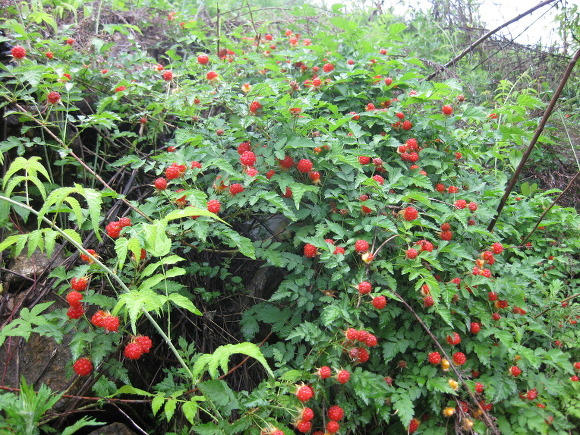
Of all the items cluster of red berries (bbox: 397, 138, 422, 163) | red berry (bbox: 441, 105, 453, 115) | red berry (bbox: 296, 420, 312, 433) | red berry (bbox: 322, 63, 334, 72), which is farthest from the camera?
red berry (bbox: 322, 63, 334, 72)

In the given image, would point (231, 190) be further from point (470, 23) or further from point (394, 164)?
point (470, 23)

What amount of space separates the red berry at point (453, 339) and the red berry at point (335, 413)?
70 cm

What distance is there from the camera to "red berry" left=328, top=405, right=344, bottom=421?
5.86 feet

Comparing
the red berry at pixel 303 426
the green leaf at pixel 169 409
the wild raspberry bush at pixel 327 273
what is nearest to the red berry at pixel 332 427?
the wild raspberry bush at pixel 327 273

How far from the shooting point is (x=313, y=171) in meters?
2.33

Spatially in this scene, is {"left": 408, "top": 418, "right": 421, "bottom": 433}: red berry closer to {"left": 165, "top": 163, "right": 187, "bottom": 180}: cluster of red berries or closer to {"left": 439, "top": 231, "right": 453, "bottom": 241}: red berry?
{"left": 439, "top": 231, "right": 453, "bottom": 241}: red berry

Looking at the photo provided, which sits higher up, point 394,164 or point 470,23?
point 470,23

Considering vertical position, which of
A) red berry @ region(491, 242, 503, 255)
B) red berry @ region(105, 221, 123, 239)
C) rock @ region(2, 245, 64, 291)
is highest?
red berry @ region(491, 242, 503, 255)

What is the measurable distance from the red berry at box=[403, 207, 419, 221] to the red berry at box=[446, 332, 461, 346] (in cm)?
64

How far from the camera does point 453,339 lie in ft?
6.71

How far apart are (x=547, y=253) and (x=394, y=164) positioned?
4.57 ft

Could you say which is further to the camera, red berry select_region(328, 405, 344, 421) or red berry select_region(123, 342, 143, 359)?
red berry select_region(328, 405, 344, 421)

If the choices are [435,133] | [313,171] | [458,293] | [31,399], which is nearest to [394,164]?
[435,133]

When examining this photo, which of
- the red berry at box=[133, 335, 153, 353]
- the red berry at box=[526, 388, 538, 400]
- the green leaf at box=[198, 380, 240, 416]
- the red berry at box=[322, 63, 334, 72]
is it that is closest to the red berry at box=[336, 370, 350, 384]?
the green leaf at box=[198, 380, 240, 416]
